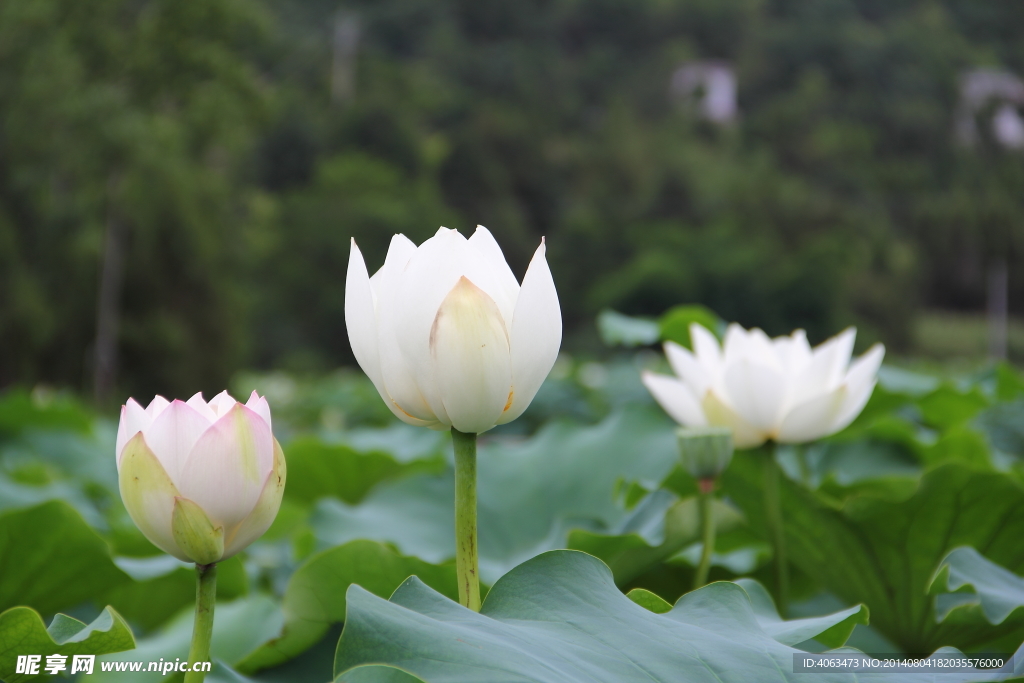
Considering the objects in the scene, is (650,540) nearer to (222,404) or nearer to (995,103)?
(222,404)

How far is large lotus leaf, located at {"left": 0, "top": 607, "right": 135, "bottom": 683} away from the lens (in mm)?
462

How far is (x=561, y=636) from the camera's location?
0.44 metres

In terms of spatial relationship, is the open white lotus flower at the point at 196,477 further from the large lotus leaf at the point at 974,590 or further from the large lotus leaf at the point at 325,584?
the large lotus leaf at the point at 974,590

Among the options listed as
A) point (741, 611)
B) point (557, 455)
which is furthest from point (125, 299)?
point (741, 611)

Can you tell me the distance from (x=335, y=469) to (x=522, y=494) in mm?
459

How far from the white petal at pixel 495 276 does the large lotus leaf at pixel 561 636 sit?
14 centimetres

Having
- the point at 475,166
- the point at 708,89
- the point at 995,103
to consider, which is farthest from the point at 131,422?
the point at 708,89

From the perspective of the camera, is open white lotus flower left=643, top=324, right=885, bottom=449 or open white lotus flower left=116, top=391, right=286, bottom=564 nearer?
open white lotus flower left=116, top=391, right=286, bottom=564

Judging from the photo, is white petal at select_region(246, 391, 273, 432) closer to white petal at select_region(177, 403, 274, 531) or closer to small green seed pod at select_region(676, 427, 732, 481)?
white petal at select_region(177, 403, 274, 531)

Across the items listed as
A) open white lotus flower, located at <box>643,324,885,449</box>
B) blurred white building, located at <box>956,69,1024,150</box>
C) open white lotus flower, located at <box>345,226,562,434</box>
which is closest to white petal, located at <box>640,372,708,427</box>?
open white lotus flower, located at <box>643,324,885,449</box>

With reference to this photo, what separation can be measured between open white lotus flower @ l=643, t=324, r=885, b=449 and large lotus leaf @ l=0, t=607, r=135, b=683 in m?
0.48

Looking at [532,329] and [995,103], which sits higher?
[995,103]

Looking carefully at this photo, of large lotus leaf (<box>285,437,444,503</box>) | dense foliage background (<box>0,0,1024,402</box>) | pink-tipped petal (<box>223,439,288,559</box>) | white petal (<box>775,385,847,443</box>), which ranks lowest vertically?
large lotus leaf (<box>285,437,444,503</box>)

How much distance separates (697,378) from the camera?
766 mm
